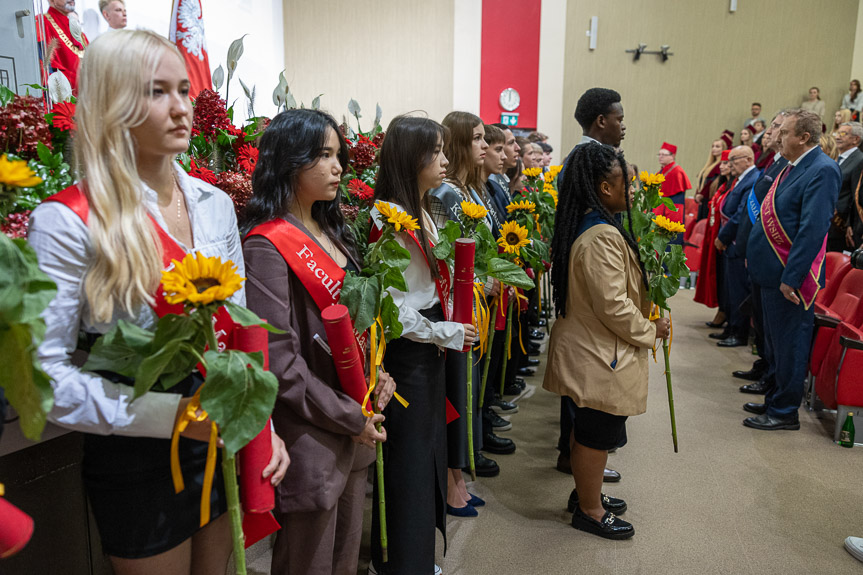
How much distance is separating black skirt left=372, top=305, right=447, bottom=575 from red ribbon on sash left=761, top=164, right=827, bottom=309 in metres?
2.27

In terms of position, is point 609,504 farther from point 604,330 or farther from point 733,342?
point 733,342

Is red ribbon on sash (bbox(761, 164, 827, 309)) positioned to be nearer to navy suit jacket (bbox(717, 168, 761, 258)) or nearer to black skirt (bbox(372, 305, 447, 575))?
navy suit jacket (bbox(717, 168, 761, 258))

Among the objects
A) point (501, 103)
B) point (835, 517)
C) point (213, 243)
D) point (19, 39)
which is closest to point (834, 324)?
point (835, 517)

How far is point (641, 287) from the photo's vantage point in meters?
2.25

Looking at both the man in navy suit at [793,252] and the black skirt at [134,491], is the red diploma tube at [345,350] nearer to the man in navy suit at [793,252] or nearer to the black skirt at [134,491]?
the black skirt at [134,491]

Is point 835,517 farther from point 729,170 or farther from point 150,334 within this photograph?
point 729,170

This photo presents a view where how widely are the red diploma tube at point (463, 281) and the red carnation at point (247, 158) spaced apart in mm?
623

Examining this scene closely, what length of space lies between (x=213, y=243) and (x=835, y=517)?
2.56 m

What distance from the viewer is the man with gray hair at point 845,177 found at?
4.50m

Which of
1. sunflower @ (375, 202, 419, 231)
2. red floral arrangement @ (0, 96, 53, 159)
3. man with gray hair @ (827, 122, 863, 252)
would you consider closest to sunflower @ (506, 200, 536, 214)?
sunflower @ (375, 202, 419, 231)

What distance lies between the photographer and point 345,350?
4.26ft

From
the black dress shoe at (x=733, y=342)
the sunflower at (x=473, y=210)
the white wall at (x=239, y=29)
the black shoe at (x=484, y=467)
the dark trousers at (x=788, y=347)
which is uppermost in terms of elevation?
the white wall at (x=239, y=29)

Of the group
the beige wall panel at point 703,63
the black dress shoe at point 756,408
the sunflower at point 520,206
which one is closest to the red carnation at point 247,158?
the sunflower at point 520,206

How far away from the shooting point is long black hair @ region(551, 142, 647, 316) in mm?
2170
